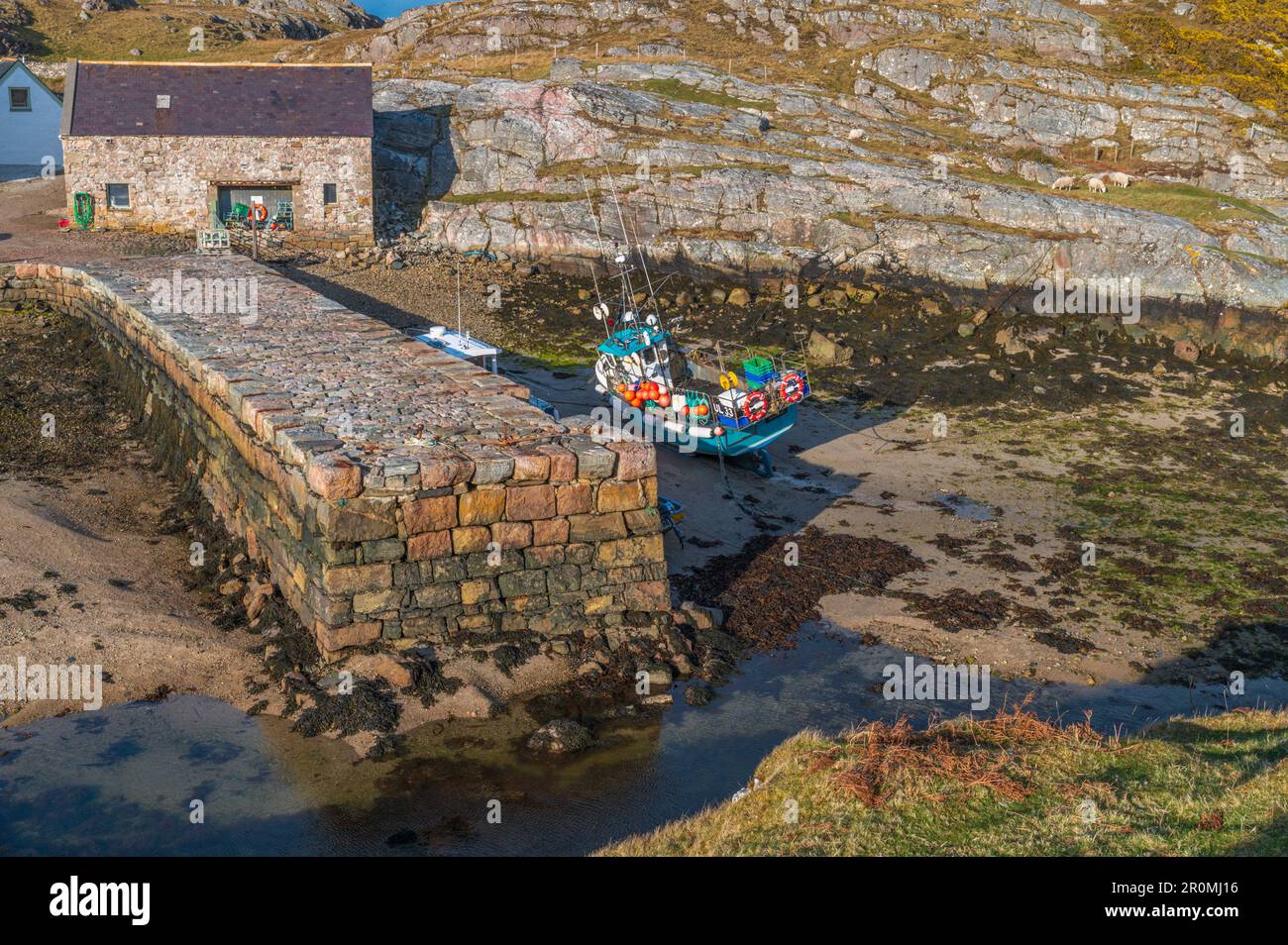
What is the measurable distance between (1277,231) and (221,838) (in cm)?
3326

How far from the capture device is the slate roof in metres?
33.5

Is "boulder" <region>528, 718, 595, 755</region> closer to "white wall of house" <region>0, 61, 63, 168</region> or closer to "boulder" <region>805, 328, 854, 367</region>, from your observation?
"boulder" <region>805, 328, 854, 367</region>

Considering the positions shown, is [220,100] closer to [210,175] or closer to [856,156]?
[210,175]

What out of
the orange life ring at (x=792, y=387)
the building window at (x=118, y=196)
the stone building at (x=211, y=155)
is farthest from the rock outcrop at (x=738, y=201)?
the orange life ring at (x=792, y=387)

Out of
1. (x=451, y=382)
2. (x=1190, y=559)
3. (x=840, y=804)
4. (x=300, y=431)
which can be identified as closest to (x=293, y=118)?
(x=451, y=382)

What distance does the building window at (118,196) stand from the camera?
3325 cm

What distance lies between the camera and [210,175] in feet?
110

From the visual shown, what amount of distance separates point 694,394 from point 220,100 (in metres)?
21.6

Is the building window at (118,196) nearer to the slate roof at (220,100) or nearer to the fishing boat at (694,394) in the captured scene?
the slate roof at (220,100)

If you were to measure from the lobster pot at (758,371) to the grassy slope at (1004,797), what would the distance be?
466 inches

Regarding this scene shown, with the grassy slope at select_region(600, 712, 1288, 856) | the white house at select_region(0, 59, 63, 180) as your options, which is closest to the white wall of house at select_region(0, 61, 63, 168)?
the white house at select_region(0, 59, 63, 180)

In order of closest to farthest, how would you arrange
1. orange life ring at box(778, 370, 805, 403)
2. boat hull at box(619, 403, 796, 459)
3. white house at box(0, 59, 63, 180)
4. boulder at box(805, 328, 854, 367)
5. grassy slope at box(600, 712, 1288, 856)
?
grassy slope at box(600, 712, 1288, 856) → boat hull at box(619, 403, 796, 459) → orange life ring at box(778, 370, 805, 403) → boulder at box(805, 328, 854, 367) → white house at box(0, 59, 63, 180)

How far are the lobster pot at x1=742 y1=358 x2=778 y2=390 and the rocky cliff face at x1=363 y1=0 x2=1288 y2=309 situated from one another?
1197 centimetres
